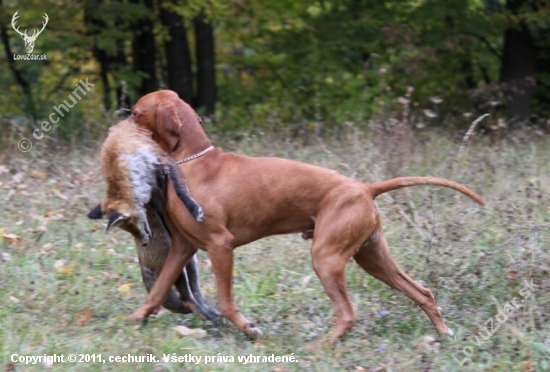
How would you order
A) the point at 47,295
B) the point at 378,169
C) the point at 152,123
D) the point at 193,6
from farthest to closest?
the point at 193,6, the point at 378,169, the point at 47,295, the point at 152,123

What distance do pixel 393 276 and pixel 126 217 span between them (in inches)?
76.2

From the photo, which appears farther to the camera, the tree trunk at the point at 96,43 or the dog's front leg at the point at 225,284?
the tree trunk at the point at 96,43

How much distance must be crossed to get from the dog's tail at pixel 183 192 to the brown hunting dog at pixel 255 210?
0.11 m

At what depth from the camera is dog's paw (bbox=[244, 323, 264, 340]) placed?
19.4 feet

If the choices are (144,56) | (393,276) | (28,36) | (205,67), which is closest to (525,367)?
(393,276)

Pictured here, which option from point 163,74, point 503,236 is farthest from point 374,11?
point 503,236

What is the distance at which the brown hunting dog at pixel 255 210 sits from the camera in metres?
5.90

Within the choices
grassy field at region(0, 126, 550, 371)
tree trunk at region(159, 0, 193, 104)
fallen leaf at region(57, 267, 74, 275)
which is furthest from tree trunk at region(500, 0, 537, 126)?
fallen leaf at region(57, 267, 74, 275)

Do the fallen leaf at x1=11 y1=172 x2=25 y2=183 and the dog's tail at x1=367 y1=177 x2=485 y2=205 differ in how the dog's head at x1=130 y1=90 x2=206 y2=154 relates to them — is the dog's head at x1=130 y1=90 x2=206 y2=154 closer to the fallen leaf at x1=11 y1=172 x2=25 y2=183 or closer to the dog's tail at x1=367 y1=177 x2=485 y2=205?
the dog's tail at x1=367 y1=177 x2=485 y2=205

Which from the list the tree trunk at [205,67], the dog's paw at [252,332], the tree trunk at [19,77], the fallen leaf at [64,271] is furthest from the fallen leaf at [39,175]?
the tree trunk at [205,67]

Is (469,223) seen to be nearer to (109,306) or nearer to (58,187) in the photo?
(109,306)

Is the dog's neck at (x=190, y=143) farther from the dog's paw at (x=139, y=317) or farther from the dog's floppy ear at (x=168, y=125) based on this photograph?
the dog's paw at (x=139, y=317)

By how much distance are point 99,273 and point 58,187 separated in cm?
270

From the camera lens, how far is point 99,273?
7297 millimetres
